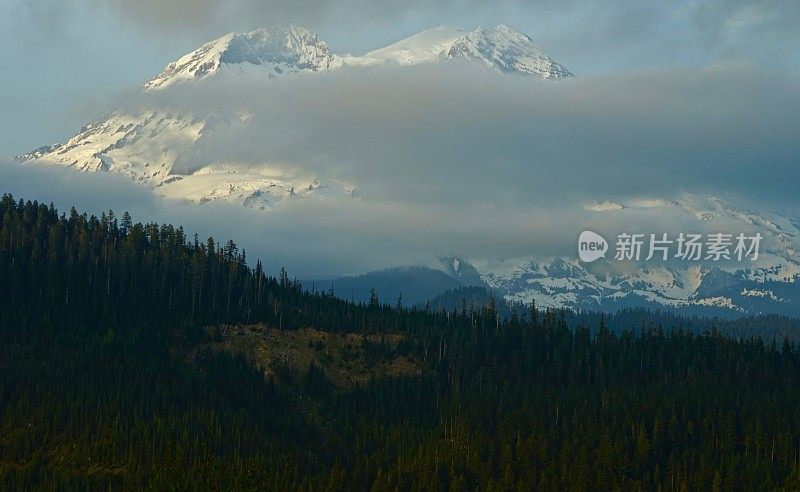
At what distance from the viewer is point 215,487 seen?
186 metres

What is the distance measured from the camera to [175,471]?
197125 millimetres

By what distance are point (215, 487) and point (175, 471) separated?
14507mm
